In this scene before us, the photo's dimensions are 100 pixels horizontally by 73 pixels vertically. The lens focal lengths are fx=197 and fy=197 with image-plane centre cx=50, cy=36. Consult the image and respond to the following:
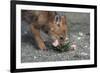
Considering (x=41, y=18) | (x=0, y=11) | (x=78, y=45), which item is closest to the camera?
(x=0, y=11)

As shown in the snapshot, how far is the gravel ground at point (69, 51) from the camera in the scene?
1817mm

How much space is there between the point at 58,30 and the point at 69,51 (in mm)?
241

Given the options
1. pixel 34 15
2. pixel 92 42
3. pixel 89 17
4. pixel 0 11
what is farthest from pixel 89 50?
pixel 0 11

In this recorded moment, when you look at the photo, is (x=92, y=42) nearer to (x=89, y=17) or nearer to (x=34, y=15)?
(x=89, y=17)

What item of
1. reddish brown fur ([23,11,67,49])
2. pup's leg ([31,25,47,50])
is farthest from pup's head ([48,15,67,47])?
pup's leg ([31,25,47,50])

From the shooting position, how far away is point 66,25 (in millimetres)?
1953

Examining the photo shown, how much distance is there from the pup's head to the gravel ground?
0.07 m

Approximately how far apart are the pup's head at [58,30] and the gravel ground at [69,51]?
0.21 feet

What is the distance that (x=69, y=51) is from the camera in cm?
197

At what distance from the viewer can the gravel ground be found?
1.82m

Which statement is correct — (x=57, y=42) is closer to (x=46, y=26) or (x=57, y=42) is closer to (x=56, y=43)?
(x=56, y=43)

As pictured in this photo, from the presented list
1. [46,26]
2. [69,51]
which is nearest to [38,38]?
[46,26]

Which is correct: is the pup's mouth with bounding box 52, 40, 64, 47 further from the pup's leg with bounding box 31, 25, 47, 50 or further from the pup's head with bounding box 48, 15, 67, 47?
the pup's leg with bounding box 31, 25, 47, 50

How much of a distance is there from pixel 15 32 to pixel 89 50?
0.80 m
